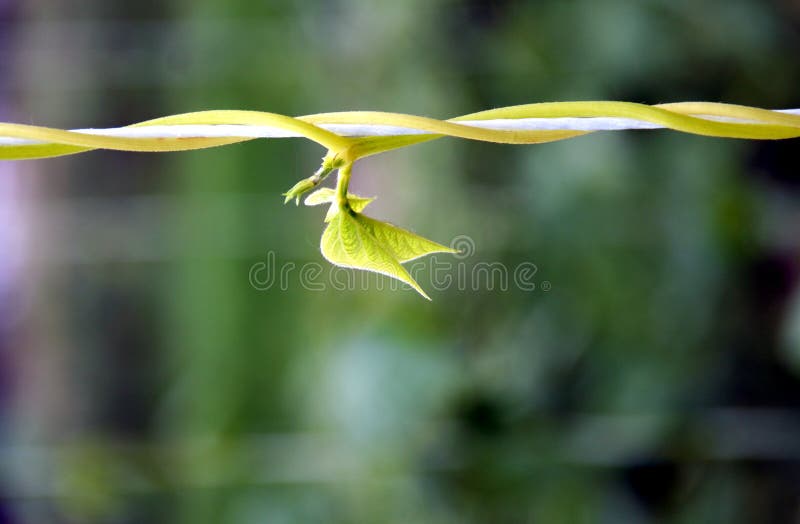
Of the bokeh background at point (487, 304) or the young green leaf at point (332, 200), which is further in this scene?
Result: the bokeh background at point (487, 304)

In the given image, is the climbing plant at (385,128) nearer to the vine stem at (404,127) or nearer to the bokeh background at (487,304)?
the vine stem at (404,127)

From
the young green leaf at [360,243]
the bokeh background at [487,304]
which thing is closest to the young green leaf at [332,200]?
the young green leaf at [360,243]

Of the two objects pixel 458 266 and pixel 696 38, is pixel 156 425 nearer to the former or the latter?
pixel 458 266

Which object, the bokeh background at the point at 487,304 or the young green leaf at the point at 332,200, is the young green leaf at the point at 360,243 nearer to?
the young green leaf at the point at 332,200

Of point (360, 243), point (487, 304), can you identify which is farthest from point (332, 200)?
point (487, 304)

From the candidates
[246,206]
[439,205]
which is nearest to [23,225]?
[246,206]

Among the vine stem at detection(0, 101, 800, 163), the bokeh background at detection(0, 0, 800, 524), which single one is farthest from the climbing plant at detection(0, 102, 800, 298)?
the bokeh background at detection(0, 0, 800, 524)

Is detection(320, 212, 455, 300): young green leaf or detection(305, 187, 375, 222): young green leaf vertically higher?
detection(305, 187, 375, 222): young green leaf

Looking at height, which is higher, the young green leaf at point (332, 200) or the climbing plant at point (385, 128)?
the climbing plant at point (385, 128)

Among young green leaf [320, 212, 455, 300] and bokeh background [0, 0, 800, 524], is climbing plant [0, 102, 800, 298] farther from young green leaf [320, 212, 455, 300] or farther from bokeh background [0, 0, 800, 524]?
bokeh background [0, 0, 800, 524]
